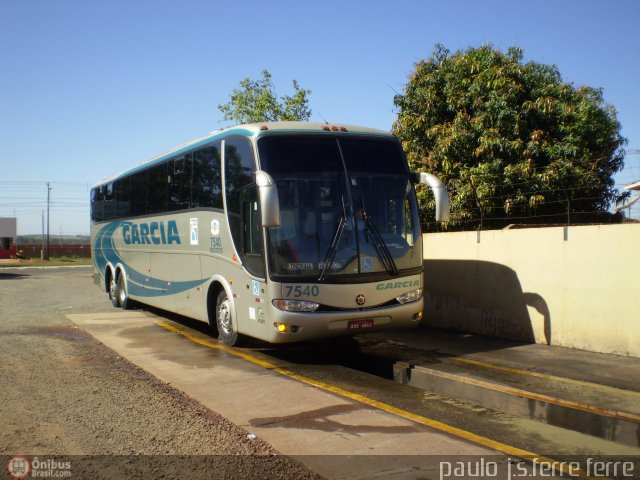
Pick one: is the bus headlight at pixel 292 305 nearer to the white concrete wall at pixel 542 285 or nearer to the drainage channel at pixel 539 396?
the drainage channel at pixel 539 396

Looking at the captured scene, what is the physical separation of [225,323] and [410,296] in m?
3.23

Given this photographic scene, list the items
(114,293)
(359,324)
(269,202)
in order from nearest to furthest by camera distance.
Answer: (269,202) → (359,324) → (114,293)

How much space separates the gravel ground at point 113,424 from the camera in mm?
4602

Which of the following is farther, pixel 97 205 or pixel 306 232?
pixel 97 205

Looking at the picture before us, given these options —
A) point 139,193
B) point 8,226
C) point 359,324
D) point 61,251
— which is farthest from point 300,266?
point 8,226

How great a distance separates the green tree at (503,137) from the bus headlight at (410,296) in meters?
5.76

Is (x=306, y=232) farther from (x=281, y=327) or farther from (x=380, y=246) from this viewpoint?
(x=281, y=327)

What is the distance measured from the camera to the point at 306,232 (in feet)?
27.0

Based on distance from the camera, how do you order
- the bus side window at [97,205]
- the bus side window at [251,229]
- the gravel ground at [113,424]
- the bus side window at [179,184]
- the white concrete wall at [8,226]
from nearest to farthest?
the gravel ground at [113,424], the bus side window at [251,229], the bus side window at [179,184], the bus side window at [97,205], the white concrete wall at [8,226]

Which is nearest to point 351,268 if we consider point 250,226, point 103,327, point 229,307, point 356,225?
point 356,225

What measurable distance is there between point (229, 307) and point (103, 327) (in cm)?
403

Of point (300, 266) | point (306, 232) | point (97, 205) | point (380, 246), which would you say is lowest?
point (300, 266)

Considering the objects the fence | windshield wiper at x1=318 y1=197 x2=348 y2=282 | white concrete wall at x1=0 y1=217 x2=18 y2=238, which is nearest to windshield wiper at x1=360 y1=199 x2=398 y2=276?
windshield wiper at x1=318 y1=197 x2=348 y2=282

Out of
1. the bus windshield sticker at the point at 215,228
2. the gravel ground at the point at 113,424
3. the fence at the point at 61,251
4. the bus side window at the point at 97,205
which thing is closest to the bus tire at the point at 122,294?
the bus side window at the point at 97,205
